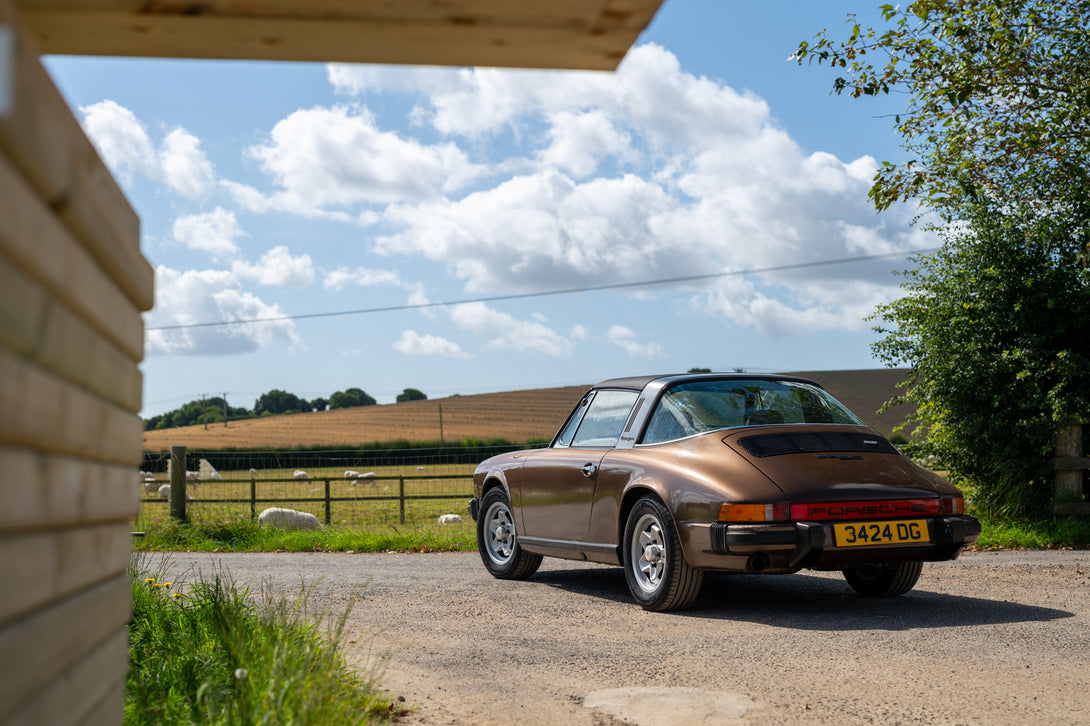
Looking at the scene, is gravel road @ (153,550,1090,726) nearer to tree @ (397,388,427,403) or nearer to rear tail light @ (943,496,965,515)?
rear tail light @ (943,496,965,515)

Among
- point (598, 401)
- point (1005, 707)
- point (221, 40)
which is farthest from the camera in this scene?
point (598, 401)

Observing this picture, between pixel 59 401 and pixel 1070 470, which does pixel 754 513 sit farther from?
pixel 1070 470

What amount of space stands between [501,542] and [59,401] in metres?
7.35

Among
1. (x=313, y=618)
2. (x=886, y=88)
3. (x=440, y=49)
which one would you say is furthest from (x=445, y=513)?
(x=440, y=49)

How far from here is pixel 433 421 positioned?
52938 mm

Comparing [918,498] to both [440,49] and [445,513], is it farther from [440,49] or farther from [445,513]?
[445,513]

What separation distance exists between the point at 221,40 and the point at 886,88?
42.7 ft

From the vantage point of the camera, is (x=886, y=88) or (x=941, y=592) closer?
(x=941, y=592)

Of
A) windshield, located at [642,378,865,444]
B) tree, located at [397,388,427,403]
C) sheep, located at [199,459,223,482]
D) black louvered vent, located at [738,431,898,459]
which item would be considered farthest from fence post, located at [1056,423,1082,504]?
tree, located at [397,388,427,403]

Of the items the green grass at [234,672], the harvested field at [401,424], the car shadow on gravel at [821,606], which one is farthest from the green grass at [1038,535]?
the harvested field at [401,424]

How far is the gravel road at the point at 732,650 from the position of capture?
4.33 meters

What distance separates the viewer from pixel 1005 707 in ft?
14.1

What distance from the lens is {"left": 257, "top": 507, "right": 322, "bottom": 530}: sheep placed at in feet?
52.7

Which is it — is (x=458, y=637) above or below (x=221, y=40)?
below
